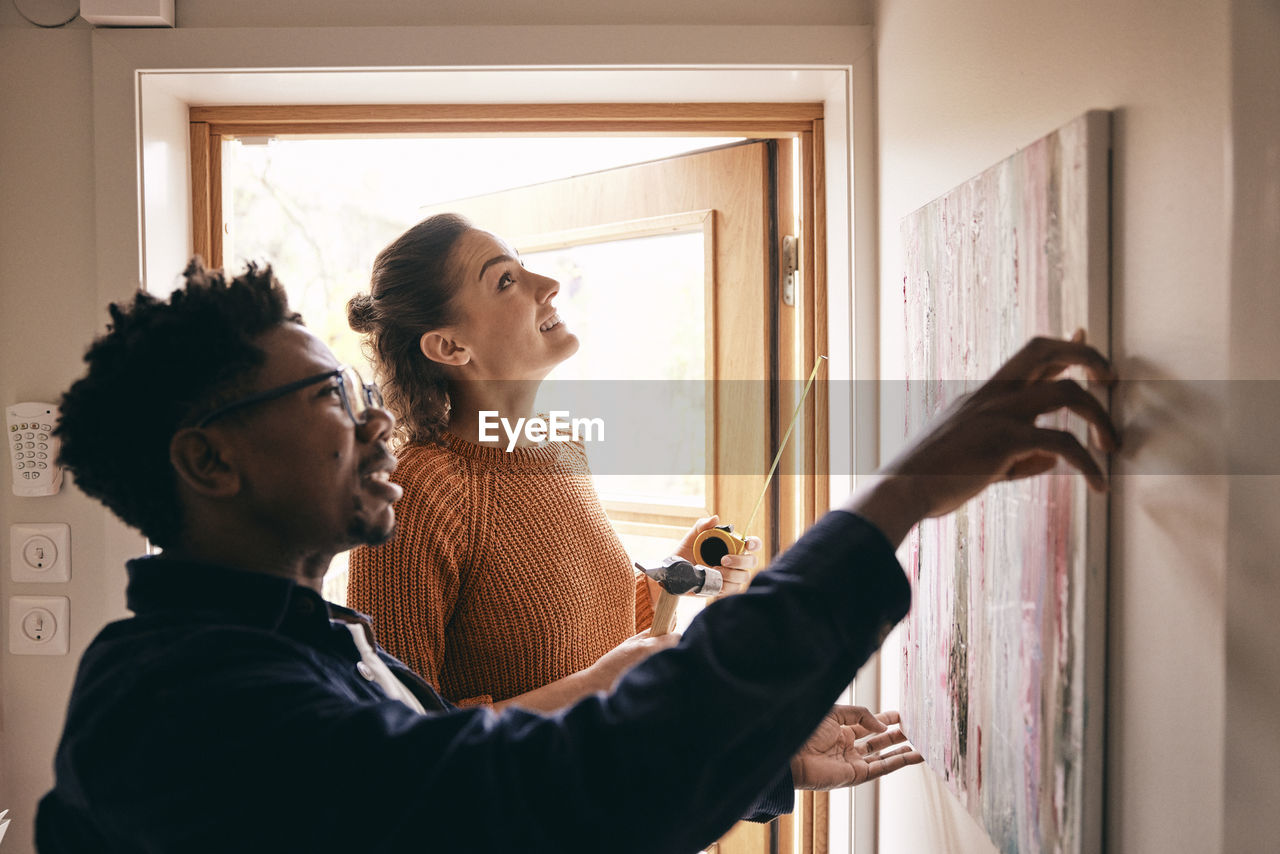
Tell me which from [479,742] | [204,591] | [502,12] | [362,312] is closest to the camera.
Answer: [479,742]

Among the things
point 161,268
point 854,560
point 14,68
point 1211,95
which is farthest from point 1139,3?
point 14,68

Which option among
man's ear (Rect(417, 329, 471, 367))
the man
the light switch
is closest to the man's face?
the man

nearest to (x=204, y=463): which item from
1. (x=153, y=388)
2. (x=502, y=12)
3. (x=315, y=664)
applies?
(x=153, y=388)

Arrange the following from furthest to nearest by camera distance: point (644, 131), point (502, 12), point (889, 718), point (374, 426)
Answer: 1. point (644, 131)
2. point (502, 12)
3. point (889, 718)
4. point (374, 426)

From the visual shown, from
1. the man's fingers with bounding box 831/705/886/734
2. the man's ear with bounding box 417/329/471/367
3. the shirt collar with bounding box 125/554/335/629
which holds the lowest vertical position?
the man's fingers with bounding box 831/705/886/734

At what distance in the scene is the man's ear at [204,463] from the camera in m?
0.72

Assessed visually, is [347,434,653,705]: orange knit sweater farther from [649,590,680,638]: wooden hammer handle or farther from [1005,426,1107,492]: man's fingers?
[1005,426,1107,492]: man's fingers

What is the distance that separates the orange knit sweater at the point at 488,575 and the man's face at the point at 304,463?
0.37 meters

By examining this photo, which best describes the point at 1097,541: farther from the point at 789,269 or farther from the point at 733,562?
the point at 789,269

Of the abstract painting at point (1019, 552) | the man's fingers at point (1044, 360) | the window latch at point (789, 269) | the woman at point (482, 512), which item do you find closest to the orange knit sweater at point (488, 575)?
the woman at point (482, 512)

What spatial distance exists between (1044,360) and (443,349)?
93 cm

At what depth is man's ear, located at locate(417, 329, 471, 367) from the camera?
4.39 feet

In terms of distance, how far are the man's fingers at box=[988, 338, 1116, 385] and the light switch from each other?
1.65m

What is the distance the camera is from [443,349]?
1.35 m
